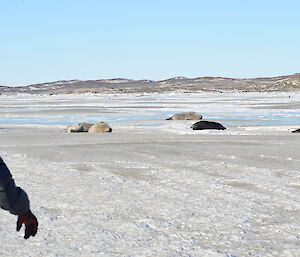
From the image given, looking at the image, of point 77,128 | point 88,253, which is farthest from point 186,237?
point 77,128

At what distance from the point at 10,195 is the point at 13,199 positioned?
37mm

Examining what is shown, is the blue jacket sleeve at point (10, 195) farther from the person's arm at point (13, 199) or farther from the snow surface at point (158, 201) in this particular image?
the snow surface at point (158, 201)

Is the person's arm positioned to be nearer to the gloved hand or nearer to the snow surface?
the gloved hand

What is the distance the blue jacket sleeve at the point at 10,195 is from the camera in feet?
7.39

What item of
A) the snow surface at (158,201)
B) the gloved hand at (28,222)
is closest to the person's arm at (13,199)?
the gloved hand at (28,222)

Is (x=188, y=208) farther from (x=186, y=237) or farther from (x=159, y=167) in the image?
(x=159, y=167)

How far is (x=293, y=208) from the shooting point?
5.51 metres

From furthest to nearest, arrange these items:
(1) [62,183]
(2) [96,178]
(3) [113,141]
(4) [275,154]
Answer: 1. (3) [113,141]
2. (4) [275,154]
3. (2) [96,178]
4. (1) [62,183]

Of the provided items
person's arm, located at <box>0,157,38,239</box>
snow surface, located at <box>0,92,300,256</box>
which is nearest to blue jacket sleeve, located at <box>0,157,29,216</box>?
person's arm, located at <box>0,157,38,239</box>

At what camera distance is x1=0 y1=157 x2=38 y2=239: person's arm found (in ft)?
7.41

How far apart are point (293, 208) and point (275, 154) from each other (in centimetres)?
452

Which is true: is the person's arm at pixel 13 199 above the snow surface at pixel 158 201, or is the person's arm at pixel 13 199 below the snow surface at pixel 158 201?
above

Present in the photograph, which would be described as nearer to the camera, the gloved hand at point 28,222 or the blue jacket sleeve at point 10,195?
the blue jacket sleeve at point 10,195

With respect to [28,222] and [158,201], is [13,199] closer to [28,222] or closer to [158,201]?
[28,222]
